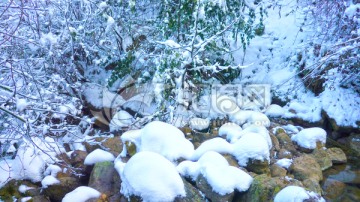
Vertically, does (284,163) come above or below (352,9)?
below

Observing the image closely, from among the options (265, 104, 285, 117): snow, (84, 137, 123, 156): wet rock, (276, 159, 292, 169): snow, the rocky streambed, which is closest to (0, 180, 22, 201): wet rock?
the rocky streambed

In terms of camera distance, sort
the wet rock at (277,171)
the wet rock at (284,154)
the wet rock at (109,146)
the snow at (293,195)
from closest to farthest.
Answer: the snow at (293,195) < the wet rock at (277,171) < the wet rock at (284,154) < the wet rock at (109,146)

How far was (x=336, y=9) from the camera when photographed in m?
4.77

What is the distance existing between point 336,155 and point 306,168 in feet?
2.19

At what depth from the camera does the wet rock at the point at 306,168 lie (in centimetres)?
330

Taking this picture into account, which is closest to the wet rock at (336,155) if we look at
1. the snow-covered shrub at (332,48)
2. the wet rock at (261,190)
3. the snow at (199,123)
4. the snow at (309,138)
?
the snow at (309,138)

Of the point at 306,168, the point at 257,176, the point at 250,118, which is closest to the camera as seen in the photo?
the point at 257,176

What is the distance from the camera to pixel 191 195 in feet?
8.75

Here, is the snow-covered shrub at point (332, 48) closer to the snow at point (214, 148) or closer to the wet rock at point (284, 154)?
the wet rock at point (284, 154)

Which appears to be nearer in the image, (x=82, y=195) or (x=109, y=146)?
(x=82, y=195)

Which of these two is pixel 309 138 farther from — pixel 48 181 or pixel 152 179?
pixel 48 181

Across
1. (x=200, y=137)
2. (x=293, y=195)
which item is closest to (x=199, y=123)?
(x=200, y=137)

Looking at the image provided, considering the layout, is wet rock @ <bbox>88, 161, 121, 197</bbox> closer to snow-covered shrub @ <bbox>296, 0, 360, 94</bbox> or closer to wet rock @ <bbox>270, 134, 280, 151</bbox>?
wet rock @ <bbox>270, 134, 280, 151</bbox>

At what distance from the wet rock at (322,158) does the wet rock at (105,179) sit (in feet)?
6.86
